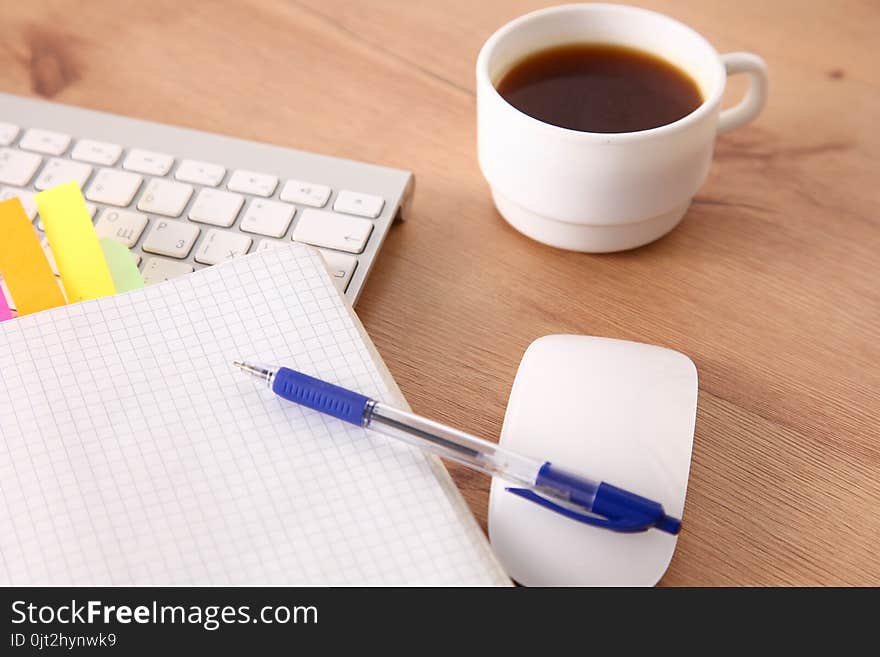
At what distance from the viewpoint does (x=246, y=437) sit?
470 millimetres

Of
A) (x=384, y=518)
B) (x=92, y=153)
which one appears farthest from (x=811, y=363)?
(x=92, y=153)

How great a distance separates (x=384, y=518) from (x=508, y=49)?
307 mm

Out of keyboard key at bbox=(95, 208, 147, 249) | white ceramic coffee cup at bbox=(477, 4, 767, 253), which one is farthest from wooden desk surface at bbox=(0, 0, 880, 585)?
keyboard key at bbox=(95, 208, 147, 249)

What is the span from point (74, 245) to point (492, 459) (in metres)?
0.26

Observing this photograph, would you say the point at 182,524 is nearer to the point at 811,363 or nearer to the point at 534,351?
the point at 534,351

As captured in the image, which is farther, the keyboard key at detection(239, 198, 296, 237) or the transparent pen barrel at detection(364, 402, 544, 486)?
the keyboard key at detection(239, 198, 296, 237)

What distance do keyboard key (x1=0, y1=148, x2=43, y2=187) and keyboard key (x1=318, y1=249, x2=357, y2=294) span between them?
21 centimetres

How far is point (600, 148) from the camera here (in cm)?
54

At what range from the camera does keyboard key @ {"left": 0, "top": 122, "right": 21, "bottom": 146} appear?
0.67m

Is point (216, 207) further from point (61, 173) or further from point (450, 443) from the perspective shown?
point (450, 443)

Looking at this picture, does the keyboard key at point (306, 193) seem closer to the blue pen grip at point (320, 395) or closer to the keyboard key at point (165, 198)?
the keyboard key at point (165, 198)

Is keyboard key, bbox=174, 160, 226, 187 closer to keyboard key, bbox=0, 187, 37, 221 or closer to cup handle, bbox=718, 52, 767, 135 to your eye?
keyboard key, bbox=0, 187, 37, 221

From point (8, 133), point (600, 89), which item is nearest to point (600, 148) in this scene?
point (600, 89)

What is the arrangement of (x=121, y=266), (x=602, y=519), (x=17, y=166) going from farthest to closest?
(x=17, y=166) < (x=121, y=266) < (x=602, y=519)
